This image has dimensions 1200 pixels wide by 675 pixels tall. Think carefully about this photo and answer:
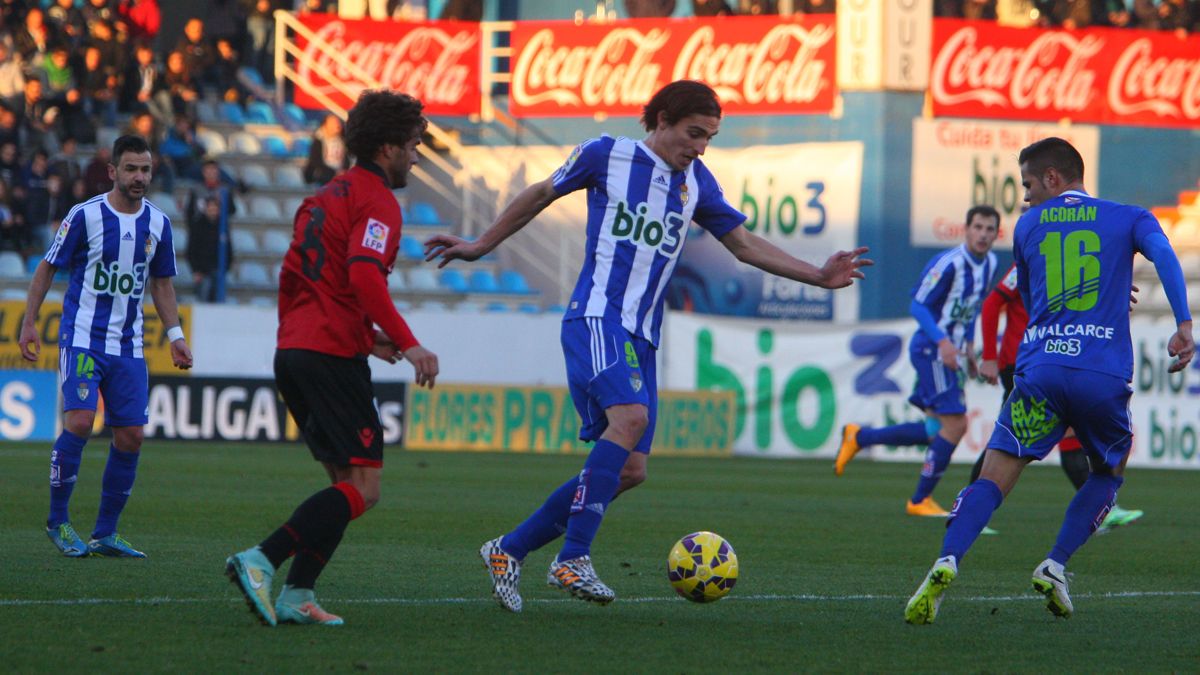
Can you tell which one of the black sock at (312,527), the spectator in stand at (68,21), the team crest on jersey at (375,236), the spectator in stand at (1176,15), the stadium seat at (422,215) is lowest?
the black sock at (312,527)

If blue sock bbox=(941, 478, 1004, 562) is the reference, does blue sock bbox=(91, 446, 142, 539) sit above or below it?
below

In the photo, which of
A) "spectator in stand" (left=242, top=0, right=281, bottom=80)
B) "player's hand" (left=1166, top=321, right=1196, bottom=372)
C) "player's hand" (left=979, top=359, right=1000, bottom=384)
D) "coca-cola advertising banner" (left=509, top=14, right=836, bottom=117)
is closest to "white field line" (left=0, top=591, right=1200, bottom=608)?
"player's hand" (left=1166, top=321, right=1196, bottom=372)

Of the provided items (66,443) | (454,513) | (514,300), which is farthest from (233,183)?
(66,443)

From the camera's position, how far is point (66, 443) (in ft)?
31.4

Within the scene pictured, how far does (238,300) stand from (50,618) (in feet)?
65.3

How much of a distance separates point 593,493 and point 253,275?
19903mm

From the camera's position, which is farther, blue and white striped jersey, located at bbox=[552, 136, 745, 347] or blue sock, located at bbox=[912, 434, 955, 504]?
blue sock, located at bbox=[912, 434, 955, 504]

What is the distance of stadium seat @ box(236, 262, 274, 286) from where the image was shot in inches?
1040

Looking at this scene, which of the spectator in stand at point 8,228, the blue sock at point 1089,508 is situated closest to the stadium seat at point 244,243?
the spectator in stand at point 8,228

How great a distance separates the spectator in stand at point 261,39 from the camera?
30531 mm

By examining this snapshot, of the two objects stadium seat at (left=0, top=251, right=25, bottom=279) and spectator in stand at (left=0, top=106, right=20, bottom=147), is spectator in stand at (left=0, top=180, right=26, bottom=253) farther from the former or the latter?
spectator in stand at (left=0, top=106, right=20, bottom=147)

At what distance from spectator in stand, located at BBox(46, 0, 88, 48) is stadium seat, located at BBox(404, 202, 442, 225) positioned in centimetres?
558

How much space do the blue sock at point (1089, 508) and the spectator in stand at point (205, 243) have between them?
18180mm

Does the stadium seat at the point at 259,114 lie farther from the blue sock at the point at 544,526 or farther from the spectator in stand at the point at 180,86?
the blue sock at the point at 544,526
